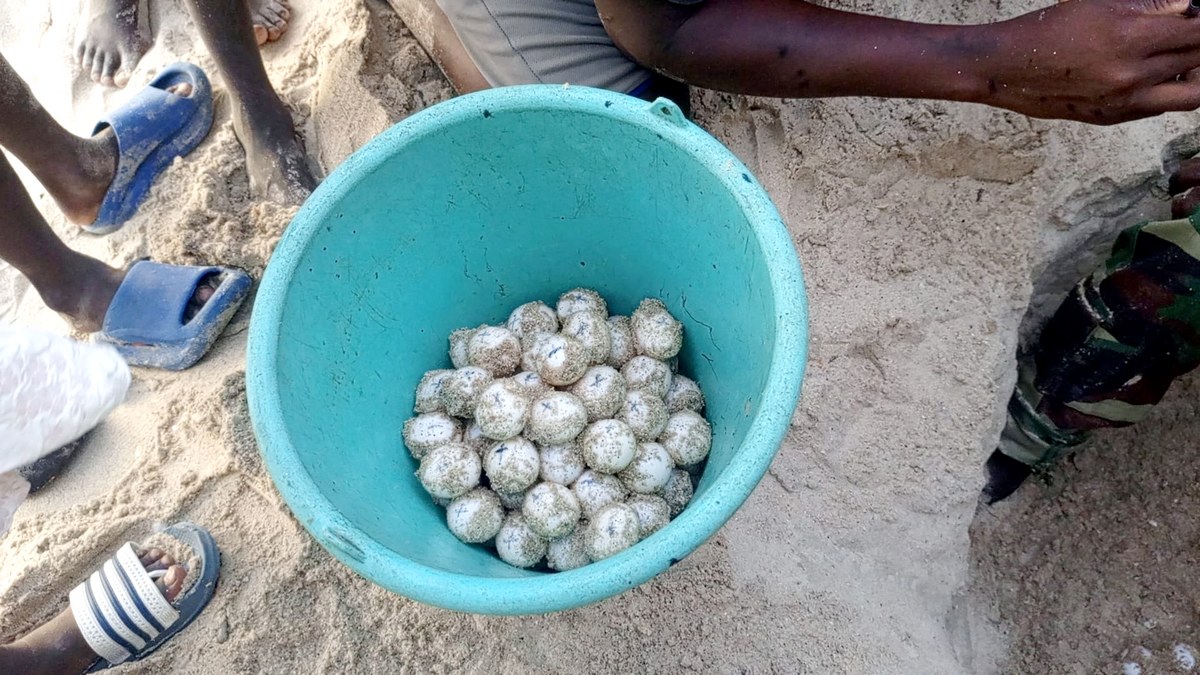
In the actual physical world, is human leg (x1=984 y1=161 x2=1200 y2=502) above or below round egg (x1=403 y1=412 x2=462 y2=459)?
below

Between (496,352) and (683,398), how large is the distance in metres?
0.31

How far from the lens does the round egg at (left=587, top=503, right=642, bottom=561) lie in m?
1.07

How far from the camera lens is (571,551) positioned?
1.14 metres

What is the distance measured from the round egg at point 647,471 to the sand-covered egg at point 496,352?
26cm

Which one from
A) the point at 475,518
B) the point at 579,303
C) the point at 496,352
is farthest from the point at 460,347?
the point at 475,518

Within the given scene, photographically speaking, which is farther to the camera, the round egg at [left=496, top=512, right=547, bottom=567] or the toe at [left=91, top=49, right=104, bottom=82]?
the toe at [left=91, top=49, right=104, bottom=82]

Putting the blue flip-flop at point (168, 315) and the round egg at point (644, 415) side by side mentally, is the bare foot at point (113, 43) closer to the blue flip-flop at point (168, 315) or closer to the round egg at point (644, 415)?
the blue flip-flop at point (168, 315)

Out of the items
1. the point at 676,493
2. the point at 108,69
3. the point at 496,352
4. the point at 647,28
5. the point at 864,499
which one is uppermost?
the point at 108,69

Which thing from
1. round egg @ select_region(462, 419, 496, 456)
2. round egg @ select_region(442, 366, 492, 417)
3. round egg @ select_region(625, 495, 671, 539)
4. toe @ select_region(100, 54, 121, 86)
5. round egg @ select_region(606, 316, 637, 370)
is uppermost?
toe @ select_region(100, 54, 121, 86)

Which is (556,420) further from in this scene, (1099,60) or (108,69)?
(108,69)

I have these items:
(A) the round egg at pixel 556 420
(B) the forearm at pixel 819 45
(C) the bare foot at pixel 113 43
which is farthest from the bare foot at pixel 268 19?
(A) the round egg at pixel 556 420

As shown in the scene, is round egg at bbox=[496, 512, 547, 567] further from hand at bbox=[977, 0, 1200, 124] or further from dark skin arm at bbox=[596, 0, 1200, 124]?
hand at bbox=[977, 0, 1200, 124]

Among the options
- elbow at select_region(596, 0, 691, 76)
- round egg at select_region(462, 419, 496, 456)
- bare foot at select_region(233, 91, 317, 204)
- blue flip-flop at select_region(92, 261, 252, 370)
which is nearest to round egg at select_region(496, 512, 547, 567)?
round egg at select_region(462, 419, 496, 456)

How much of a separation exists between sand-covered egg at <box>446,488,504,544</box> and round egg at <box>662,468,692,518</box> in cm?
25
